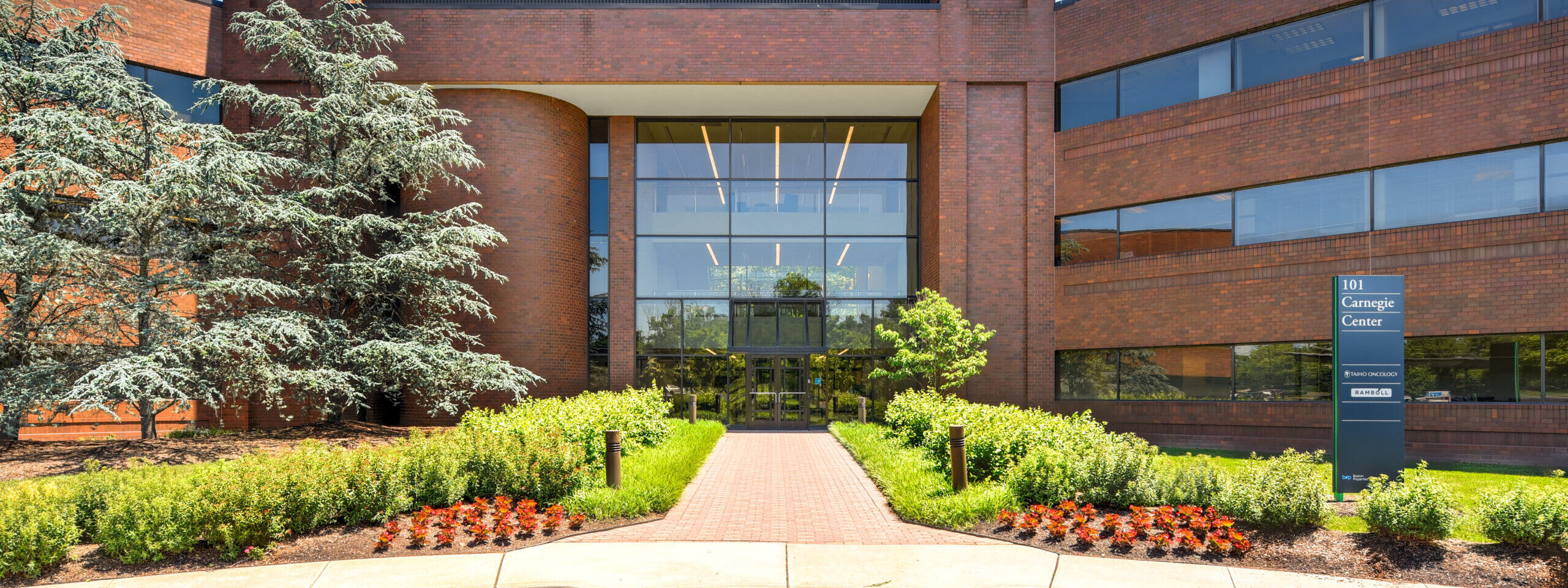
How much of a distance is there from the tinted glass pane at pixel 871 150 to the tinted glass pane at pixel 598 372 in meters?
7.89

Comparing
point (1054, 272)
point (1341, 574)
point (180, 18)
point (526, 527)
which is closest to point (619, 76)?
point (180, 18)

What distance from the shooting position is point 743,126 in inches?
808

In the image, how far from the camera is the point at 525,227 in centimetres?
1834

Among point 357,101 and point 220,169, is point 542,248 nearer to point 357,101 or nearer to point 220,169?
point 357,101

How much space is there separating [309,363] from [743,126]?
1181 centimetres

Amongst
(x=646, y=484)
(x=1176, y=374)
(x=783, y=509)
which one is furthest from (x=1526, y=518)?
(x=1176, y=374)

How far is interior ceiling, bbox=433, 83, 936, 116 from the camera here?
18.3 meters

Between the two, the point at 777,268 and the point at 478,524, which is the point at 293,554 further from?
the point at 777,268

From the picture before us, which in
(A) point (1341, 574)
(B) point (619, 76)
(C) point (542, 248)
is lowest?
(A) point (1341, 574)

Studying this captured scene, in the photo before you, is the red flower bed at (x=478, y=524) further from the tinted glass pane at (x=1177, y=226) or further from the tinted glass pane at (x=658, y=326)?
the tinted glass pane at (x=1177, y=226)

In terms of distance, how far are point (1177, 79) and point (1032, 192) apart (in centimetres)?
394

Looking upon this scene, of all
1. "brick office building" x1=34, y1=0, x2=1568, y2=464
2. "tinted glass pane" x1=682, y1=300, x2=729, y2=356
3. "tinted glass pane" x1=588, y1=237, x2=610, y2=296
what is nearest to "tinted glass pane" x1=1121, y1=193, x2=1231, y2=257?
"brick office building" x1=34, y1=0, x2=1568, y2=464

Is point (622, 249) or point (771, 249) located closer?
point (622, 249)

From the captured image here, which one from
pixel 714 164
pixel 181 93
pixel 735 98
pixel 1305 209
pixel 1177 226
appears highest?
pixel 735 98
